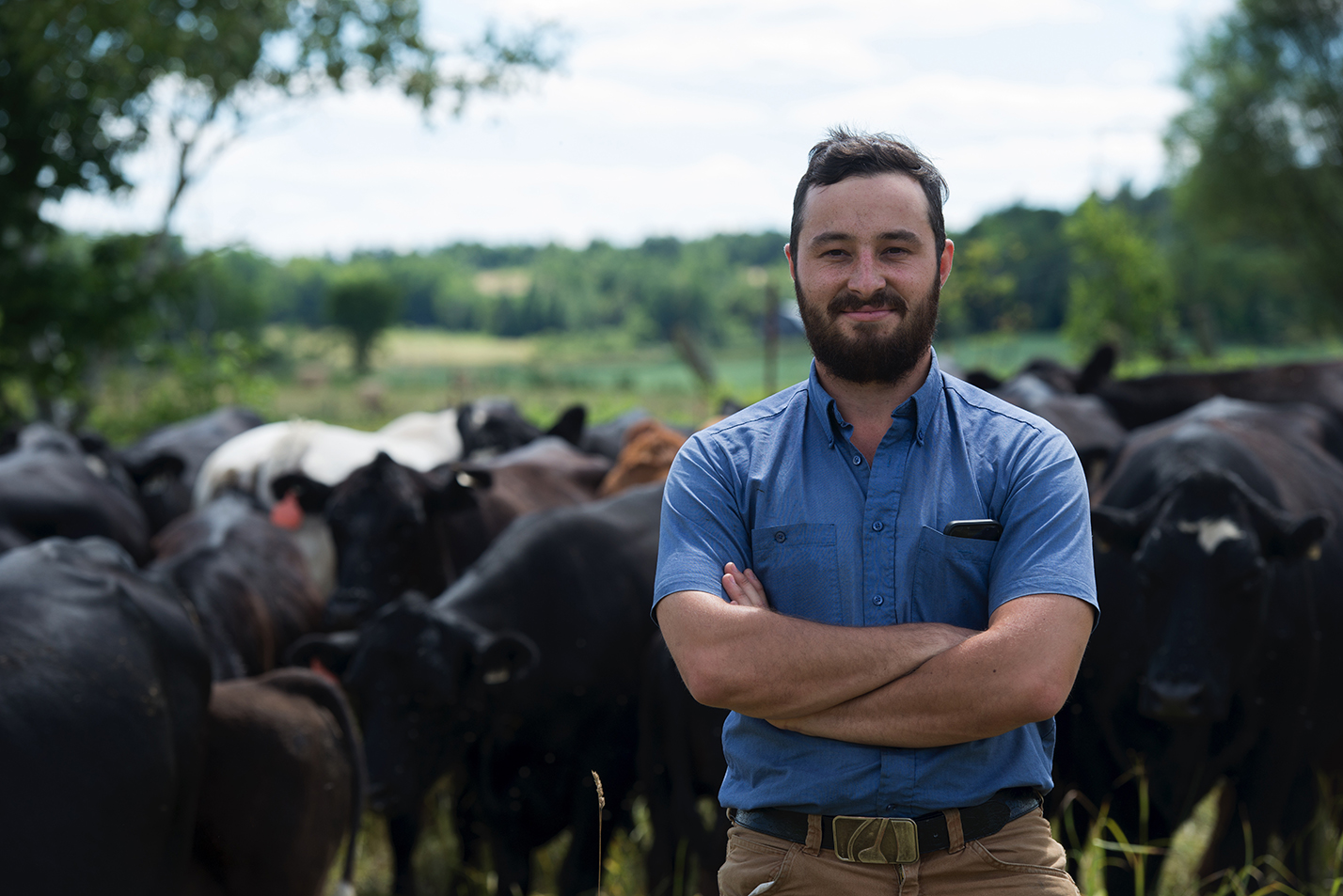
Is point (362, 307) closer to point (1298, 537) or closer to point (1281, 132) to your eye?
point (1281, 132)

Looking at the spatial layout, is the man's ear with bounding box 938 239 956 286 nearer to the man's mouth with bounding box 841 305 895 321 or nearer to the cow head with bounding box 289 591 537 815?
the man's mouth with bounding box 841 305 895 321

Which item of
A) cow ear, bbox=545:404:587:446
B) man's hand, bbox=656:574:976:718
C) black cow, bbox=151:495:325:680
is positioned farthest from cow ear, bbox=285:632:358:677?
cow ear, bbox=545:404:587:446

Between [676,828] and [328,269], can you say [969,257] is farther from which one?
[328,269]

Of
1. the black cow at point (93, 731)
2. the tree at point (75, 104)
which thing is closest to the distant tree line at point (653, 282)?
the tree at point (75, 104)

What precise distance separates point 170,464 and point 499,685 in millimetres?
5222

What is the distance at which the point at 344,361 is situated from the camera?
265ft

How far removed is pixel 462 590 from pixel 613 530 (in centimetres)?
72

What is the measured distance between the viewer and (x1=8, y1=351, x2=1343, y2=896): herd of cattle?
395cm

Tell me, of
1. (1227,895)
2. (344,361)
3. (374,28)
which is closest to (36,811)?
(1227,895)

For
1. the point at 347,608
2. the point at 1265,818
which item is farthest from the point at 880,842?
the point at 347,608

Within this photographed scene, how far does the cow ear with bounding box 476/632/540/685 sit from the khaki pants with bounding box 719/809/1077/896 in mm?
2755

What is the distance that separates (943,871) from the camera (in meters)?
2.12

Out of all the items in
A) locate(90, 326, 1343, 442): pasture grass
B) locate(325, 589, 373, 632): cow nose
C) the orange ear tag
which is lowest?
locate(90, 326, 1343, 442): pasture grass

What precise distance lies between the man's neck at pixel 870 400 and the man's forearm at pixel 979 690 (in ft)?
1.41
